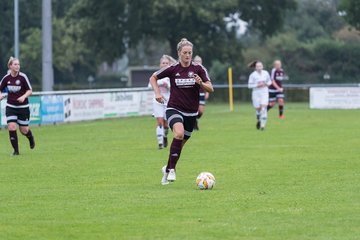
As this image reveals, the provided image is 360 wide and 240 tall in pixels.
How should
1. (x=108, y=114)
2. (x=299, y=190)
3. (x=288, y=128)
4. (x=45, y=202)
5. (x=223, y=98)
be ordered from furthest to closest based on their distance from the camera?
(x=223, y=98) → (x=108, y=114) → (x=288, y=128) → (x=299, y=190) → (x=45, y=202)

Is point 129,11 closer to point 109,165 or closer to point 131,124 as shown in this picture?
point 131,124

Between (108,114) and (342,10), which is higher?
(342,10)

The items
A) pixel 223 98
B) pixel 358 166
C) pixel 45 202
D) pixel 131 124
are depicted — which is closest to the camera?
pixel 45 202

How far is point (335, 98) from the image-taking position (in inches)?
1818

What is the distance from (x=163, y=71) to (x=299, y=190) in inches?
109

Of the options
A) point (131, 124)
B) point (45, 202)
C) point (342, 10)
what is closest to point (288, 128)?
point (131, 124)

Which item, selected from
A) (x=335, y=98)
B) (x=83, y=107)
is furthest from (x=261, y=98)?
(x=335, y=98)

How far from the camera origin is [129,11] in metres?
63.4

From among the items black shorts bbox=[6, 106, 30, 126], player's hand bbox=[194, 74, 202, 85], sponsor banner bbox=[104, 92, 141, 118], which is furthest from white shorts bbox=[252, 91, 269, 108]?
player's hand bbox=[194, 74, 202, 85]

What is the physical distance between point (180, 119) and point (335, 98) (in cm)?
3259

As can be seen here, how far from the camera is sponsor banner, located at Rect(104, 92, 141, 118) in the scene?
37906 millimetres

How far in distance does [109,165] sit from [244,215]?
747cm

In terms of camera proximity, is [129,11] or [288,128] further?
[129,11]

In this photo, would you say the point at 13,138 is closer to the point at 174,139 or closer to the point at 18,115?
the point at 18,115
